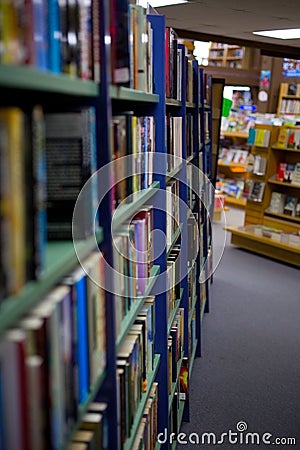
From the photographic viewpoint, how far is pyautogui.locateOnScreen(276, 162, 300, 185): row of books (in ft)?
19.5

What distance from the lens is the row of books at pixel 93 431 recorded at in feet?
3.83

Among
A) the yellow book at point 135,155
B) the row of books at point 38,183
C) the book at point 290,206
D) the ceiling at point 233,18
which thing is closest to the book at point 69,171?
the row of books at point 38,183

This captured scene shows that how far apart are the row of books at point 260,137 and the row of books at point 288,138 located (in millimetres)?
122

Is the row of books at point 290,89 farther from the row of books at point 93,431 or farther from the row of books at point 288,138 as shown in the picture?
the row of books at point 93,431

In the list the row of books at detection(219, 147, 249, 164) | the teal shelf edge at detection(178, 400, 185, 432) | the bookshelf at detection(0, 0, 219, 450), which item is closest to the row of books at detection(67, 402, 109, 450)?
the bookshelf at detection(0, 0, 219, 450)

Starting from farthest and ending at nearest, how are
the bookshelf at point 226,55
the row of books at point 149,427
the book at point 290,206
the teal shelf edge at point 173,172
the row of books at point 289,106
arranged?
the bookshelf at point 226,55
the row of books at point 289,106
the book at point 290,206
the teal shelf edge at point 173,172
the row of books at point 149,427

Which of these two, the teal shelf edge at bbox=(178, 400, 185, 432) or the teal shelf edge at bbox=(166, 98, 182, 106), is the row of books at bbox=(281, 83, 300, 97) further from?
the teal shelf edge at bbox=(178, 400, 185, 432)

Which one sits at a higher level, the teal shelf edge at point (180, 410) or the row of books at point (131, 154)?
the row of books at point (131, 154)

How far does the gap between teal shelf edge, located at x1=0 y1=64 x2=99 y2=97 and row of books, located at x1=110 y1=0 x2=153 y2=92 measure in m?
0.30

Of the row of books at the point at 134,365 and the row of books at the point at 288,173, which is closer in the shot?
the row of books at the point at 134,365

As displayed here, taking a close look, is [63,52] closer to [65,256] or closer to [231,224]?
[65,256]

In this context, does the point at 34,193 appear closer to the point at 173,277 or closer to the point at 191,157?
the point at 173,277

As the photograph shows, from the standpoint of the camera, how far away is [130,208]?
61.1 inches

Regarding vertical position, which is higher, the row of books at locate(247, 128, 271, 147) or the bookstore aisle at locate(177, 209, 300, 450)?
the row of books at locate(247, 128, 271, 147)
